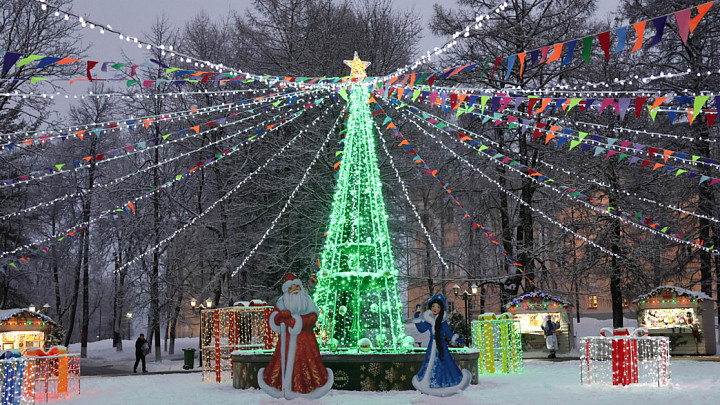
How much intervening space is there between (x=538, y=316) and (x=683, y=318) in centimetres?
440

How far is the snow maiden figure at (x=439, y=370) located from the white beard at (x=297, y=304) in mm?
1884

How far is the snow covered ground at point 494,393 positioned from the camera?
1115 centimetres

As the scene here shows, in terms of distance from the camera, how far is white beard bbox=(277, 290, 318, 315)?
36.6ft

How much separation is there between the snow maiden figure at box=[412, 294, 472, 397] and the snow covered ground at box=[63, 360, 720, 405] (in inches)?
6.4

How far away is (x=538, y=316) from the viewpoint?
23984 millimetres

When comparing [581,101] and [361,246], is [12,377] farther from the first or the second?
[581,101]

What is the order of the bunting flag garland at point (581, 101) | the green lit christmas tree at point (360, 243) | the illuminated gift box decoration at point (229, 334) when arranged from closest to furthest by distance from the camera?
the bunting flag garland at point (581, 101), the green lit christmas tree at point (360, 243), the illuminated gift box decoration at point (229, 334)

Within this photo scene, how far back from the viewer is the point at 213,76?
1163 centimetres

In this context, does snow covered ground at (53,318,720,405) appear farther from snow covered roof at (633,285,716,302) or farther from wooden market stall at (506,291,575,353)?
wooden market stall at (506,291,575,353)

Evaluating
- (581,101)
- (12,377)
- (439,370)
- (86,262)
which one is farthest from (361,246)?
(86,262)

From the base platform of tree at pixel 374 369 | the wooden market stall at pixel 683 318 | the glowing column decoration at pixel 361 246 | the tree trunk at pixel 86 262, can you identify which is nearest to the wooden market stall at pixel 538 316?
the wooden market stall at pixel 683 318

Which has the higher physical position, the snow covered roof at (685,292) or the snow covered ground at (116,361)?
the snow covered roof at (685,292)

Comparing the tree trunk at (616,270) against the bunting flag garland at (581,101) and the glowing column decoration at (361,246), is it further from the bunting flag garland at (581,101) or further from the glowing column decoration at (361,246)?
the bunting flag garland at (581,101)

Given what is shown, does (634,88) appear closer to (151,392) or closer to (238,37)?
(238,37)
